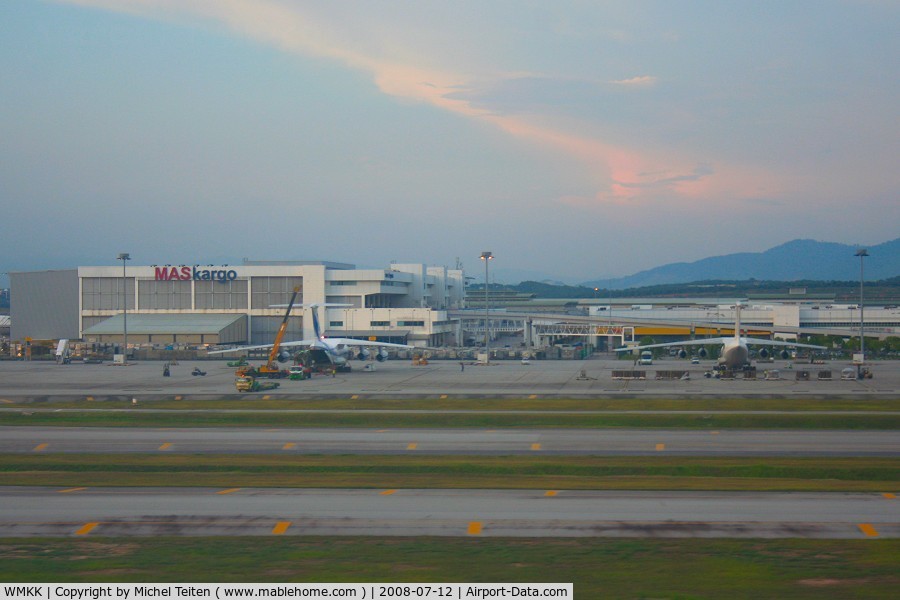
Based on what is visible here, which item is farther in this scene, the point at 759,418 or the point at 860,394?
the point at 860,394

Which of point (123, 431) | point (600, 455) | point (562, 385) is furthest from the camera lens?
point (562, 385)

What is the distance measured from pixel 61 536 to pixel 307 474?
11.3m

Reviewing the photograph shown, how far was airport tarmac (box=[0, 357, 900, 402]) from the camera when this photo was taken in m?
60.7

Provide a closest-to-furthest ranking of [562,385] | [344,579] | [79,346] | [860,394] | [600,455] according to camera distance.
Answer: [344,579], [600,455], [860,394], [562,385], [79,346]

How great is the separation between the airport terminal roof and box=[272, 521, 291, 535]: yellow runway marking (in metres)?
102

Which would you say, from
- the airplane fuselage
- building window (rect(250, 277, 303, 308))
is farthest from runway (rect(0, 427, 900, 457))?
building window (rect(250, 277, 303, 308))

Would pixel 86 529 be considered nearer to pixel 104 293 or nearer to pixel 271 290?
pixel 271 290

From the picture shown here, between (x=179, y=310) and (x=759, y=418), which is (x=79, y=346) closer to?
(x=179, y=310)

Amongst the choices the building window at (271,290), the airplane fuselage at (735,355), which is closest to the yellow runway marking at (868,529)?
the airplane fuselage at (735,355)

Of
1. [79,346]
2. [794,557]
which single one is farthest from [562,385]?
[79,346]

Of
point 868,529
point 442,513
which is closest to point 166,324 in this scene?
point 442,513

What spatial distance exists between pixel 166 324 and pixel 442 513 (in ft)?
362

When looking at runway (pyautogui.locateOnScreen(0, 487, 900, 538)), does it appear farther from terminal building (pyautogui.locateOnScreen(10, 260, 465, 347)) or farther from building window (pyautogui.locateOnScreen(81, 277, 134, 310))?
building window (pyautogui.locateOnScreen(81, 277, 134, 310))

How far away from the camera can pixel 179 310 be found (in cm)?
12975
